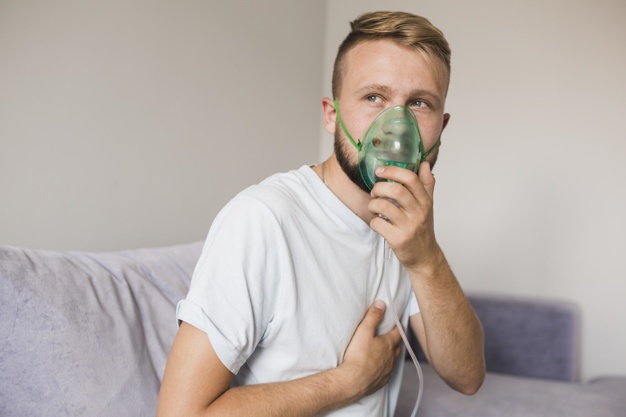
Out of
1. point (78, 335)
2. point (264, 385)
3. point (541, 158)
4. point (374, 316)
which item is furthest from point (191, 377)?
point (541, 158)

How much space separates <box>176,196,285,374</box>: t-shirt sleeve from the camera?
0.88 m

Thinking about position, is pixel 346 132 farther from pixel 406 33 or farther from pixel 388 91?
pixel 406 33

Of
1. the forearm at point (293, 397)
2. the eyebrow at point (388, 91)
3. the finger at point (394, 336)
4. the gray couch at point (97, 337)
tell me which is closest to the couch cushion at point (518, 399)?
the gray couch at point (97, 337)

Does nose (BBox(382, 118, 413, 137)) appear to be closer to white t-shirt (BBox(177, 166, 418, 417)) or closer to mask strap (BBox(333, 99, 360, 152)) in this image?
mask strap (BBox(333, 99, 360, 152))

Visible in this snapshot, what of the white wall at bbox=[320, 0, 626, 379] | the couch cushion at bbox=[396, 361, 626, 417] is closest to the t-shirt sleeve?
the couch cushion at bbox=[396, 361, 626, 417]

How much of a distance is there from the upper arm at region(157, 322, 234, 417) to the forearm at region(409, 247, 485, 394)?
1.33 feet

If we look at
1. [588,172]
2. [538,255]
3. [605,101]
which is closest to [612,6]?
[605,101]

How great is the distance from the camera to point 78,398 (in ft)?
3.30

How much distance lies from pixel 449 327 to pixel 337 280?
262mm

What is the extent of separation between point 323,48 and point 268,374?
2.25 meters

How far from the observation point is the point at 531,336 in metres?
2.27

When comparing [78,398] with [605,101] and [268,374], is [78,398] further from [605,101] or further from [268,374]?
[605,101]

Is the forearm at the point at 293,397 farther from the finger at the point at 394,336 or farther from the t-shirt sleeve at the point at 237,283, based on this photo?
the finger at the point at 394,336

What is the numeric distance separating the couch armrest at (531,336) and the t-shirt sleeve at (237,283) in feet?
5.17
